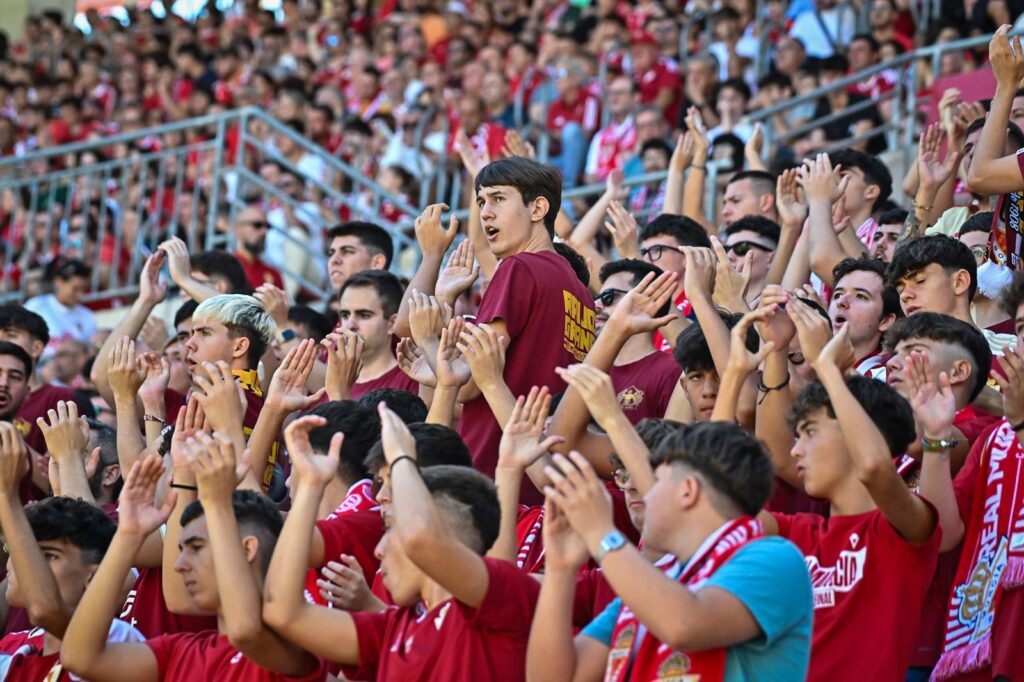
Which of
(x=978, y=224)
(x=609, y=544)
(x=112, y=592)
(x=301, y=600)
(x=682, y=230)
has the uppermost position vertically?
(x=978, y=224)

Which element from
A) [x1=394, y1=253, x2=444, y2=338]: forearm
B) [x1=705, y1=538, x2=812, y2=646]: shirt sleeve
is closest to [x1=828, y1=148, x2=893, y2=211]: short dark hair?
[x1=394, y1=253, x2=444, y2=338]: forearm

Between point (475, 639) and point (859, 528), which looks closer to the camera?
point (475, 639)

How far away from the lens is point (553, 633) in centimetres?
415

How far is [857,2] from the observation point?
A: 45.1ft

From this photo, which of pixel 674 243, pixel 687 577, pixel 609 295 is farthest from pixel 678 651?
pixel 674 243

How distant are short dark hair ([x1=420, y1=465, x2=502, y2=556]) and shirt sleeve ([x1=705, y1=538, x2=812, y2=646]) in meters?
0.82

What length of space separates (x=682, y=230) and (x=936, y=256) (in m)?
2.05

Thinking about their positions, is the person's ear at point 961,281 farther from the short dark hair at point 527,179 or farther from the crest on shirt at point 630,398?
the short dark hair at point 527,179

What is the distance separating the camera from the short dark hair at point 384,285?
764 centimetres

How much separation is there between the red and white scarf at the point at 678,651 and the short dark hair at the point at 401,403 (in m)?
1.90

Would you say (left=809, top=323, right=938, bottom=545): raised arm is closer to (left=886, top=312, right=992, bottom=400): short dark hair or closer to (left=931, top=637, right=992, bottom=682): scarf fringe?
(left=931, top=637, right=992, bottom=682): scarf fringe

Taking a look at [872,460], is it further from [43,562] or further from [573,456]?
[43,562]

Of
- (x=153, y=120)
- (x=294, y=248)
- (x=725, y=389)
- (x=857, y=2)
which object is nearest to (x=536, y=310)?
(x=725, y=389)

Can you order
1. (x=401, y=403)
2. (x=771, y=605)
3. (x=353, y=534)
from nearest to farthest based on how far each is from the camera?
1. (x=771, y=605)
2. (x=353, y=534)
3. (x=401, y=403)
